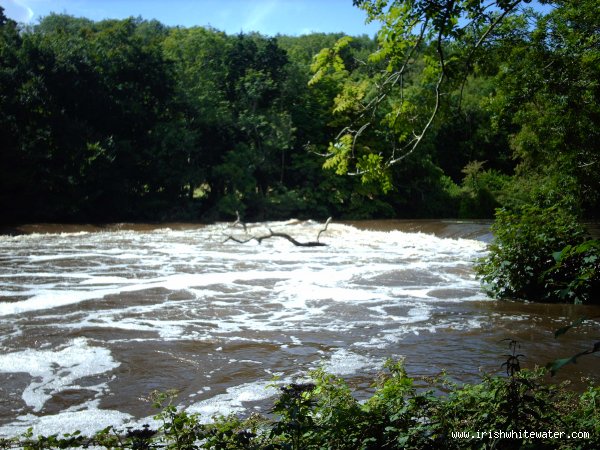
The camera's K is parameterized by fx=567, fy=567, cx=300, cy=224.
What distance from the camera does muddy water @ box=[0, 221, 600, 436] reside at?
20.8 ft

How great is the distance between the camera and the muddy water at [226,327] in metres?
6.34

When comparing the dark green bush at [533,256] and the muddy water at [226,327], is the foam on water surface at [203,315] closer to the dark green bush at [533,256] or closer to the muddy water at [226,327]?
the muddy water at [226,327]

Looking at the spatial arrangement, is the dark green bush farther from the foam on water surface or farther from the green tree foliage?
the green tree foliage

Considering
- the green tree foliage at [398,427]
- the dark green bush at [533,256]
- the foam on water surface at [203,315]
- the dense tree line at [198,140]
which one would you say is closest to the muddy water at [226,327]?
the foam on water surface at [203,315]

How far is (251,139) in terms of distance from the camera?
33406mm

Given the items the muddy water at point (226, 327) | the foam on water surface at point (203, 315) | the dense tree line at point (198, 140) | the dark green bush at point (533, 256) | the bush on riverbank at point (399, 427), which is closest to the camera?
the bush on riverbank at point (399, 427)

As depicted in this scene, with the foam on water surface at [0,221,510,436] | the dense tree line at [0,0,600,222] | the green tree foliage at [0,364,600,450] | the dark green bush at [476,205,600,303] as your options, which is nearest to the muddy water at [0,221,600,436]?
the foam on water surface at [0,221,510,436]

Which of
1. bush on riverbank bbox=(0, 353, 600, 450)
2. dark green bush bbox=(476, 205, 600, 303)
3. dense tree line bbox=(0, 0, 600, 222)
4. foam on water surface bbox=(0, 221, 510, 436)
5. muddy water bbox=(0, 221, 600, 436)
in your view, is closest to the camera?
bush on riverbank bbox=(0, 353, 600, 450)

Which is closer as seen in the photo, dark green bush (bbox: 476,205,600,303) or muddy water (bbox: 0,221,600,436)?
muddy water (bbox: 0,221,600,436)

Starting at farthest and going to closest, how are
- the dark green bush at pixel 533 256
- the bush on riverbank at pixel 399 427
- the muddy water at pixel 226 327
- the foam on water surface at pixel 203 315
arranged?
the dark green bush at pixel 533 256 < the foam on water surface at pixel 203 315 < the muddy water at pixel 226 327 < the bush on riverbank at pixel 399 427

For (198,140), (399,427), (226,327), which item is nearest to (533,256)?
(226,327)

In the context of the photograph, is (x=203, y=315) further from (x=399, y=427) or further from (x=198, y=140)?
(x=198, y=140)

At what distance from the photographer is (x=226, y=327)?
30.1 ft

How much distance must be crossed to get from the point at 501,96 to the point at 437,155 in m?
28.8
